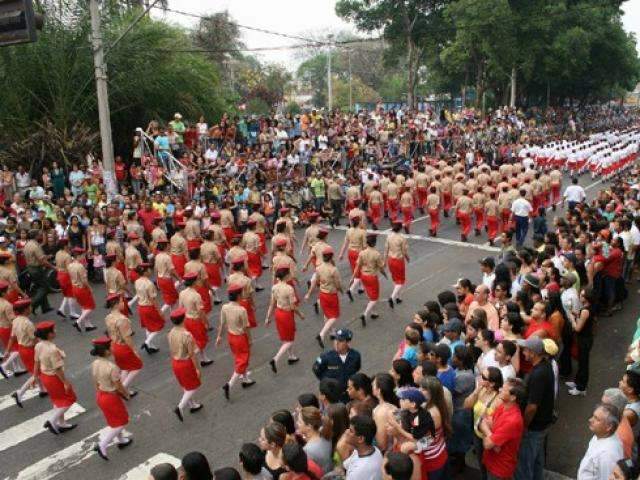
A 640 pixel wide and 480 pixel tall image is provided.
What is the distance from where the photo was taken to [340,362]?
254 inches

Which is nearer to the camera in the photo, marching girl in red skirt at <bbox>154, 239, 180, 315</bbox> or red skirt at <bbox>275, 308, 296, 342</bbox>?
red skirt at <bbox>275, 308, 296, 342</bbox>

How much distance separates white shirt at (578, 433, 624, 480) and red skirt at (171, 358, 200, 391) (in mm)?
4605

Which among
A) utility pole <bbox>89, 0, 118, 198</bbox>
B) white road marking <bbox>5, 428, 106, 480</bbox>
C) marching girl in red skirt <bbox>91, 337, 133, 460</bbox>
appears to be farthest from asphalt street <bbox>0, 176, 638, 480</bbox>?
utility pole <bbox>89, 0, 118, 198</bbox>

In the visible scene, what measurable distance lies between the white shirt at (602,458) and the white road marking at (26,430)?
626cm

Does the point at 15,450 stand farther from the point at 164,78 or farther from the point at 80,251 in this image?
the point at 164,78

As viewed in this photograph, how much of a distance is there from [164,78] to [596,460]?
19.5 metres

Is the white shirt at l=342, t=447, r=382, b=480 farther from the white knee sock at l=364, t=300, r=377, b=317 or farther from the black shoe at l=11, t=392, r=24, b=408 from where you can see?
the white knee sock at l=364, t=300, r=377, b=317

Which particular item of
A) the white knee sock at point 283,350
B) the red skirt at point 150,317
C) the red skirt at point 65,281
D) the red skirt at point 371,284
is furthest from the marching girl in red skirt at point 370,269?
the red skirt at point 65,281

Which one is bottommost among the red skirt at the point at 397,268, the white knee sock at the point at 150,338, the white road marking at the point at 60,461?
the white road marking at the point at 60,461

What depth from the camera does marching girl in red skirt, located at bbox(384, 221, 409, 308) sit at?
35.2 ft

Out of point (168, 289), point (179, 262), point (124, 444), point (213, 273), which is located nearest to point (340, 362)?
point (124, 444)

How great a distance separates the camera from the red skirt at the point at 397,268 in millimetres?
10867

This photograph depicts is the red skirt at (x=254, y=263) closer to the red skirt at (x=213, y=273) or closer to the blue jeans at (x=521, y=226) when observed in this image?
the red skirt at (x=213, y=273)

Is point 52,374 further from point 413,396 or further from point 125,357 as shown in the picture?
point 413,396
